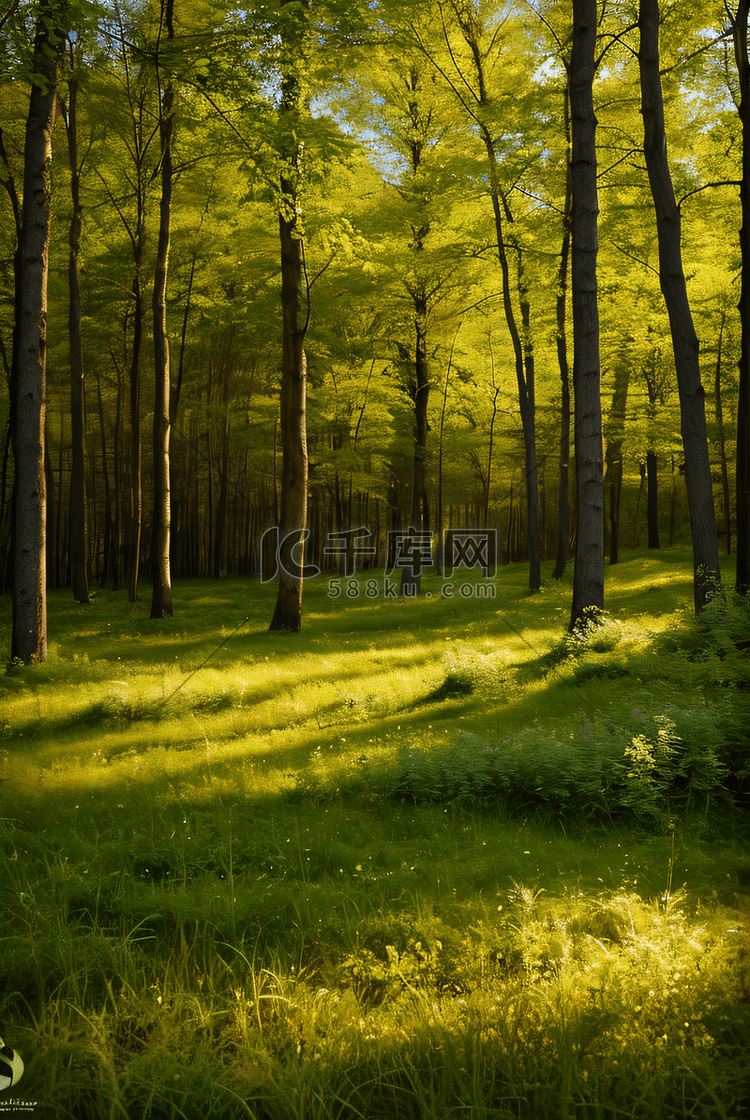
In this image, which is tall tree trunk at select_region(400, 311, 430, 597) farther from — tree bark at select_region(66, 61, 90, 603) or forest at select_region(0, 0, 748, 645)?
tree bark at select_region(66, 61, 90, 603)

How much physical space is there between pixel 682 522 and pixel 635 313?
25514 mm

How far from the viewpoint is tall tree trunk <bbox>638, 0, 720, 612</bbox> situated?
31.1ft

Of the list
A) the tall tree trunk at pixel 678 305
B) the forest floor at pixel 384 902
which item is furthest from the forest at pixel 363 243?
the forest floor at pixel 384 902

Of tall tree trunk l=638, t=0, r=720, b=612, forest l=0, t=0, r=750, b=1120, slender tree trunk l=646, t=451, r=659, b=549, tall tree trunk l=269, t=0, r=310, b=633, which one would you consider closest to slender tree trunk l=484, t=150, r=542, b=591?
forest l=0, t=0, r=750, b=1120

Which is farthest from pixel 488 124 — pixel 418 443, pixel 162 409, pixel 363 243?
pixel 162 409

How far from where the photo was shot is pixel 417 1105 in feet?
7.64

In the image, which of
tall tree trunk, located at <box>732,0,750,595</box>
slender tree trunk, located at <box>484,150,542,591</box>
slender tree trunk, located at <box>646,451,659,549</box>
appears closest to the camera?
tall tree trunk, located at <box>732,0,750,595</box>

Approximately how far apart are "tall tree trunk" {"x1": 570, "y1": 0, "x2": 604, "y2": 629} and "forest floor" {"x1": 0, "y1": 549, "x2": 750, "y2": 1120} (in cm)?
286

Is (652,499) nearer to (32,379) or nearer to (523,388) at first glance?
(523,388)

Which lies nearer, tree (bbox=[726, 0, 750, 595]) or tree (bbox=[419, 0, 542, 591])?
tree (bbox=[726, 0, 750, 595])

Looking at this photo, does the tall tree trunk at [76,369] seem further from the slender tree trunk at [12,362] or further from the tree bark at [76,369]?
the slender tree trunk at [12,362]

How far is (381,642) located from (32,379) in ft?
24.1

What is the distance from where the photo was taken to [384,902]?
346 centimetres

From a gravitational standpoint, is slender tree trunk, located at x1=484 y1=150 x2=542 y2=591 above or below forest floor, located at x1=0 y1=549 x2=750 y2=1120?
above
